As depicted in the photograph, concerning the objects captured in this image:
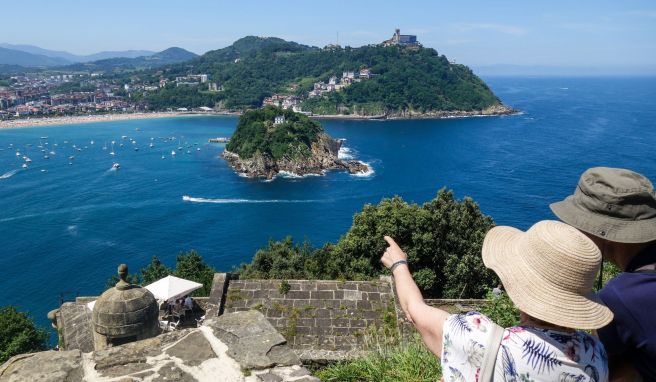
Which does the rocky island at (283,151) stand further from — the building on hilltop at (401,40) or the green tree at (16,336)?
the building on hilltop at (401,40)

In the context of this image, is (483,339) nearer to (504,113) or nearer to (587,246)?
(587,246)

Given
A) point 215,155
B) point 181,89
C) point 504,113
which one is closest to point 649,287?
point 215,155

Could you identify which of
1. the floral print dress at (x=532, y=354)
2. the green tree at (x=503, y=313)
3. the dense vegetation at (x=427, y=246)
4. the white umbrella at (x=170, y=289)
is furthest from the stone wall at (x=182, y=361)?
the dense vegetation at (x=427, y=246)

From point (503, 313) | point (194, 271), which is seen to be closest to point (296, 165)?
point (194, 271)

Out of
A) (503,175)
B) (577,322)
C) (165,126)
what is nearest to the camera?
(577,322)

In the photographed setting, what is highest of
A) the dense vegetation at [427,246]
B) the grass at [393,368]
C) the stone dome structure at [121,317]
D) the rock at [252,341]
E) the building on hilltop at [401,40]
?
the building on hilltop at [401,40]

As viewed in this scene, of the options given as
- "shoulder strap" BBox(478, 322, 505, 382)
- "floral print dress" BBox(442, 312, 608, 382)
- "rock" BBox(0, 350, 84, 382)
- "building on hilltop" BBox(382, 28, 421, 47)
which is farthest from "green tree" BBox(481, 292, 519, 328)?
"building on hilltop" BBox(382, 28, 421, 47)

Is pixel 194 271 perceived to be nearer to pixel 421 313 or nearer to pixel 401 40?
pixel 421 313

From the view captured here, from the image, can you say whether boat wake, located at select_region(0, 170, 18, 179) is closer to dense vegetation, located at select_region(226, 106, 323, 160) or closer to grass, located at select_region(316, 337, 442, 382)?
dense vegetation, located at select_region(226, 106, 323, 160)
